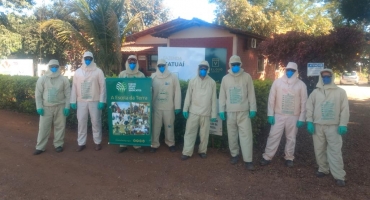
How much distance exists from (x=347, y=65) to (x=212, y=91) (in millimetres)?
5835

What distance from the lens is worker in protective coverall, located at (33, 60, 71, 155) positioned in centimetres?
652

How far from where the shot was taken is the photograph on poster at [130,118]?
648 cm

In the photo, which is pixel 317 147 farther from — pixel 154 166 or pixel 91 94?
pixel 91 94

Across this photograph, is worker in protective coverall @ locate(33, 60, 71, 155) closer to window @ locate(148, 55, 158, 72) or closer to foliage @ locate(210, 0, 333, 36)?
window @ locate(148, 55, 158, 72)

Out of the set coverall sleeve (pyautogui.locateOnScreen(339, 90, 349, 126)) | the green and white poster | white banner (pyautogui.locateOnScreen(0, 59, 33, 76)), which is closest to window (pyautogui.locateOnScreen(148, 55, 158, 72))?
white banner (pyautogui.locateOnScreen(0, 59, 33, 76))

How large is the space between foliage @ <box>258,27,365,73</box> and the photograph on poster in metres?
5.68

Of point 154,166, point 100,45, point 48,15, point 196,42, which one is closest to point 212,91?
point 154,166

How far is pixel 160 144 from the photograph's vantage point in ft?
23.5

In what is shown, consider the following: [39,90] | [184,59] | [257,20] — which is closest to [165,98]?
[184,59]

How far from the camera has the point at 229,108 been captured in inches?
234

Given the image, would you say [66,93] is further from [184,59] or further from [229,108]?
[229,108]

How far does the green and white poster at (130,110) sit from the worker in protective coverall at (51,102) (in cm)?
97

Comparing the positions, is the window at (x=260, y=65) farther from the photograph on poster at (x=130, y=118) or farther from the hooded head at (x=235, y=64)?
the photograph on poster at (x=130, y=118)

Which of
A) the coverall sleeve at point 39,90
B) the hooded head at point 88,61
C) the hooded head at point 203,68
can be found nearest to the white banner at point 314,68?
the hooded head at point 203,68
